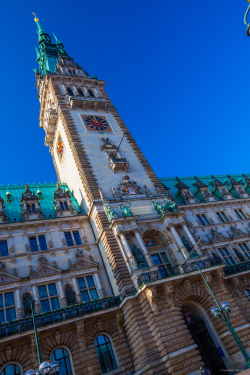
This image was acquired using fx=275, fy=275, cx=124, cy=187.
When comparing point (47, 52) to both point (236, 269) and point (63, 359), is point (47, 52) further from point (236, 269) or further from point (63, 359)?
point (63, 359)

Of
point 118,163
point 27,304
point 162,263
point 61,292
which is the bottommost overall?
point 27,304

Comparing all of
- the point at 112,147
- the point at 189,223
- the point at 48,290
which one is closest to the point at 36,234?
the point at 48,290

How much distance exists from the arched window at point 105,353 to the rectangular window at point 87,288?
337 centimetres

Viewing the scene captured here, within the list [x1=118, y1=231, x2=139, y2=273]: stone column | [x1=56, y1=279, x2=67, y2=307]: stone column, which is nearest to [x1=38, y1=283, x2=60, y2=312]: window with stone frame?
[x1=56, y1=279, x2=67, y2=307]: stone column

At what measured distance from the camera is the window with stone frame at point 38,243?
82.7 ft

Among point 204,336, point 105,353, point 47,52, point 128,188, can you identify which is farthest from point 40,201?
point 47,52

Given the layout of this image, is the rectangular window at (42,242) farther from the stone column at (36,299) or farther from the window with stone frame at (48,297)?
the stone column at (36,299)

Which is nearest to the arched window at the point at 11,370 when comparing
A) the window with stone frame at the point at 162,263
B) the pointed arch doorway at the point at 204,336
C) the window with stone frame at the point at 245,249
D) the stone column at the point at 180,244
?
the window with stone frame at the point at 162,263

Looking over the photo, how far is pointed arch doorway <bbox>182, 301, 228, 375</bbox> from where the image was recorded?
2112 cm

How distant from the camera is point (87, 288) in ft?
78.0

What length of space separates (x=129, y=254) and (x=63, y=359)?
28.5ft

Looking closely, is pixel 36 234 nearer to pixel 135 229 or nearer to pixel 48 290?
pixel 48 290

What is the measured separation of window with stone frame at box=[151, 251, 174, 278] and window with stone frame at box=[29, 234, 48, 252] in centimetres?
1019

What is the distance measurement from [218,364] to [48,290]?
14556 millimetres
